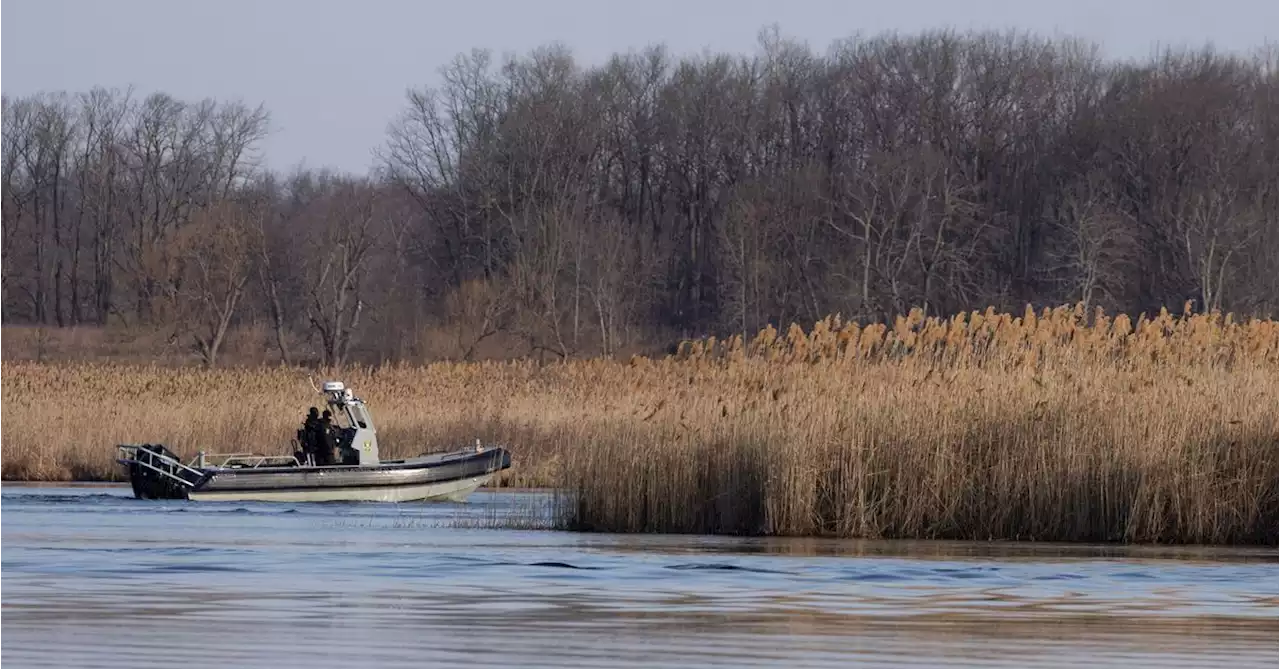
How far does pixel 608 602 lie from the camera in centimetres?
1274

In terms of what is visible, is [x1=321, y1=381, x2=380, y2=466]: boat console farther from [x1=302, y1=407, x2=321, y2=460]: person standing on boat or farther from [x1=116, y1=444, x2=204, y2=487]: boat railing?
[x1=116, y1=444, x2=204, y2=487]: boat railing

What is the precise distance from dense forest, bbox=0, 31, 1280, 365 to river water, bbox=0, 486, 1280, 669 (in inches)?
1930

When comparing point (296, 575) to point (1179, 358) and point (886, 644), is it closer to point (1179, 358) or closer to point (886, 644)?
point (886, 644)

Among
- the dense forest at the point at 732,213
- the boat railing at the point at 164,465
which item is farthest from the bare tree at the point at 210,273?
the boat railing at the point at 164,465

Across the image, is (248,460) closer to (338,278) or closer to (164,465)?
(164,465)

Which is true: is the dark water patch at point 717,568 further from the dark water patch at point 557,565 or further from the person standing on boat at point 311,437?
the person standing on boat at point 311,437

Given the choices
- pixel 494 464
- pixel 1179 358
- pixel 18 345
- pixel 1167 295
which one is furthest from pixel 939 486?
pixel 18 345

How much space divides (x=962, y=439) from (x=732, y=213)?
184 feet

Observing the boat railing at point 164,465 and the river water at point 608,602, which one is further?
the boat railing at point 164,465

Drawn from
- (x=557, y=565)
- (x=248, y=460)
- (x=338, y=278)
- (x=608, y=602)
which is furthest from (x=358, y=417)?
(x=338, y=278)

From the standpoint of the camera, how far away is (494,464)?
2862cm

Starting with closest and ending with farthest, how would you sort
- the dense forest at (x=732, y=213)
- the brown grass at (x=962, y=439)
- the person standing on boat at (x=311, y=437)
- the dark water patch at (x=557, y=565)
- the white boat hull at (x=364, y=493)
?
the dark water patch at (x=557, y=565) < the brown grass at (x=962, y=439) < the white boat hull at (x=364, y=493) < the person standing on boat at (x=311, y=437) < the dense forest at (x=732, y=213)

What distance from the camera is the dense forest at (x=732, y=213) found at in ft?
229

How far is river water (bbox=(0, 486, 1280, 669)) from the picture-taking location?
9992 mm
